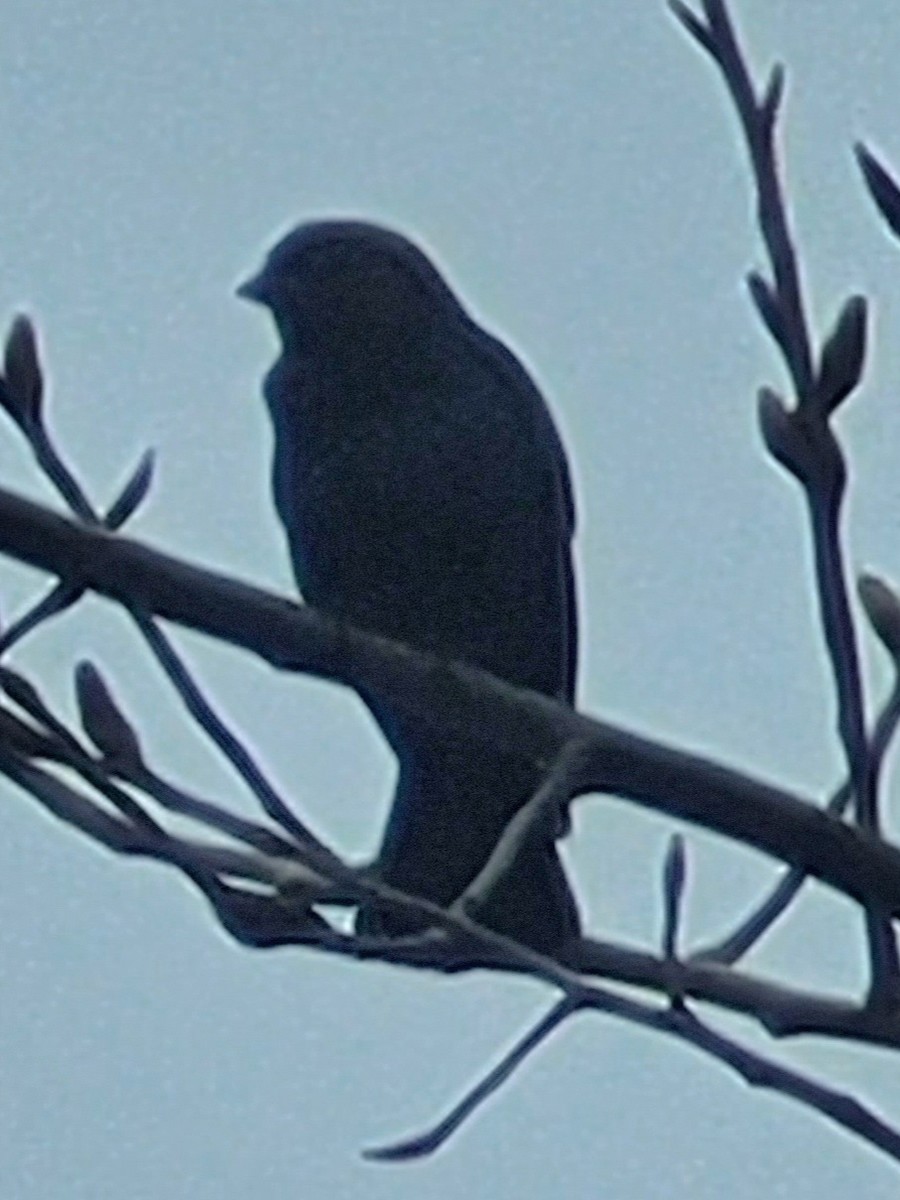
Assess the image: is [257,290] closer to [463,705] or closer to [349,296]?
[349,296]

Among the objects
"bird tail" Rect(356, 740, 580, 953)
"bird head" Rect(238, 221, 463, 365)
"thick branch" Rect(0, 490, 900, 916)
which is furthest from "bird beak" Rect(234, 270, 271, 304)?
"thick branch" Rect(0, 490, 900, 916)

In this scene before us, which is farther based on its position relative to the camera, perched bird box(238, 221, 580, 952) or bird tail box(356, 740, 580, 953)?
perched bird box(238, 221, 580, 952)

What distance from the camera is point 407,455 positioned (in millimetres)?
2742

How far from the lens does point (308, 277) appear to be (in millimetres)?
2783

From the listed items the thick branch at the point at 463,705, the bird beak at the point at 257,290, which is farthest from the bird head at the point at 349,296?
the thick branch at the point at 463,705

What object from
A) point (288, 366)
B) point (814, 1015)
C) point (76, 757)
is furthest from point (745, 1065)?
point (288, 366)

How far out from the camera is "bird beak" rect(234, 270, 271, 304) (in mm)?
2660

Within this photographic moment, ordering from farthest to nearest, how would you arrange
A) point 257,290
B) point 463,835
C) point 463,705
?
point 257,290, point 463,835, point 463,705

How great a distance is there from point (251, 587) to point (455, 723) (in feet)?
0.40

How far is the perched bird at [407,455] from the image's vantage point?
2.69m

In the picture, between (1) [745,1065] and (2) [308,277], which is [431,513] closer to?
(2) [308,277]

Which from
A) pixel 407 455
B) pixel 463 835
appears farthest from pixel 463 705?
pixel 407 455

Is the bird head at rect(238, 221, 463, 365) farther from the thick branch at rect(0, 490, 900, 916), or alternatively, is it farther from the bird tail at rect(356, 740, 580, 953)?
the thick branch at rect(0, 490, 900, 916)

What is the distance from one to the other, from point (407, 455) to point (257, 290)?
211mm
